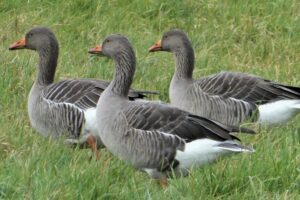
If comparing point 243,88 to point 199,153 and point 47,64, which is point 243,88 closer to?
point 47,64

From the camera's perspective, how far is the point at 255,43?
39.5 ft

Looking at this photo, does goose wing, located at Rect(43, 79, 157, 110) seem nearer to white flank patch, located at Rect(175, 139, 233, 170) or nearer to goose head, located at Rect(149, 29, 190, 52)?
goose head, located at Rect(149, 29, 190, 52)

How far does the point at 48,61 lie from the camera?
31.0 ft

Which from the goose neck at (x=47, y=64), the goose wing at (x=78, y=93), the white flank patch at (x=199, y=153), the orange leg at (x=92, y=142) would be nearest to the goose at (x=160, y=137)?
the white flank patch at (x=199, y=153)

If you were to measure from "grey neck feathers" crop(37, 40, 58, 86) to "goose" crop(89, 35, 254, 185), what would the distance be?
60.5 inches

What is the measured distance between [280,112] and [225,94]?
69 centimetres

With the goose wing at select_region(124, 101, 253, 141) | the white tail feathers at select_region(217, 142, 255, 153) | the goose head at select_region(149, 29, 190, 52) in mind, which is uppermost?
the goose head at select_region(149, 29, 190, 52)

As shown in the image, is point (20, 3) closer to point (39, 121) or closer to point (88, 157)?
point (39, 121)

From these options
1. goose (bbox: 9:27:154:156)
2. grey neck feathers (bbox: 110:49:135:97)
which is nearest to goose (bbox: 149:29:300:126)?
goose (bbox: 9:27:154:156)

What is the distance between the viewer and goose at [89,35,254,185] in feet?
24.5

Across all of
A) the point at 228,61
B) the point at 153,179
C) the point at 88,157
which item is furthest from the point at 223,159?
the point at 228,61

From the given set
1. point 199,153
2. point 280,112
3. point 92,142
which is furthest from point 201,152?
point 280,112

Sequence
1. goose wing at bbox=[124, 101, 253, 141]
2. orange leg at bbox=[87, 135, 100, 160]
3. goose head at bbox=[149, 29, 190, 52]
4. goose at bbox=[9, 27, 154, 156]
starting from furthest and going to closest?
goose head at bbox=[149, 29, 190, 52]
goose at bbox=[9, 27, 154, 156]
orange leg at bbox=[87, 135, 100, 160]
goose wing at bbox=[124, 101, 253, 141]

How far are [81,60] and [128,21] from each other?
1.46 metres
